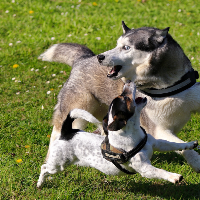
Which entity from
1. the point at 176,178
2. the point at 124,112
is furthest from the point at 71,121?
the point at 176,178

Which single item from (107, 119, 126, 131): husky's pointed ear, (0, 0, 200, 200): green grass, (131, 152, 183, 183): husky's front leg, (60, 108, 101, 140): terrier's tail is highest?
(107, 119, 126, 131): husky's pointed ear

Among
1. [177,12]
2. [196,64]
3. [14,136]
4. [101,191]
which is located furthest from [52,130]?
[177,12]

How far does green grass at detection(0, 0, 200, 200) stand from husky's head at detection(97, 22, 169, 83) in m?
1.15

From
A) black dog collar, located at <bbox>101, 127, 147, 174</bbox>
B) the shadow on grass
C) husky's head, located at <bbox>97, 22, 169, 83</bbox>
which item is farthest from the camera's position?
husky's head, located at <bbox>97, 22, 169, 83</bbox>

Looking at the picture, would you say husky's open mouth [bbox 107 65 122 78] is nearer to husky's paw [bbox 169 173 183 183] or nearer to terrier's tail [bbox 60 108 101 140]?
terrier's tail [bbox 60 108 101 140]

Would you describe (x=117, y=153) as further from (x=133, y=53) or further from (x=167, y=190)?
(x=133, y=53)

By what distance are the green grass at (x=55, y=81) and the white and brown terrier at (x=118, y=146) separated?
41cm

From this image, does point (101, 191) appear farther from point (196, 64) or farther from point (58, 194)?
point (196, 64)

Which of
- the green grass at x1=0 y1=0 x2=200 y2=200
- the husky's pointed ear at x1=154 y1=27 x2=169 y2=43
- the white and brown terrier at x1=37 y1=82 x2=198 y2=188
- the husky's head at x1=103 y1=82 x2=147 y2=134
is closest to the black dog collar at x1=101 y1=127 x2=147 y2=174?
the white and brown terrier at x1=37 y1=82 x2=198 y2=188

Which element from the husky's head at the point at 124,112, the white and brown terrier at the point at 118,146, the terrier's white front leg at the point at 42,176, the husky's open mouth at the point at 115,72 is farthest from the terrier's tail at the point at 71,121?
the husky's open mouth at the point at 115,72

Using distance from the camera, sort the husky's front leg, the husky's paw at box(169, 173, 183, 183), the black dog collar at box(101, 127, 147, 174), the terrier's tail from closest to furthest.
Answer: the husky's paw at box(169, 173, 183, 183), the husky's front leg, the black dog collar at box(101, 127, 147, 174), the terrier's tail

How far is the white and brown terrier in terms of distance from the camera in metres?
2.79

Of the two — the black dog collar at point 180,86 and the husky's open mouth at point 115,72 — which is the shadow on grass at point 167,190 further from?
the husky's open mouth at point 115,72

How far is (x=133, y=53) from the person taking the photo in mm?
3510
